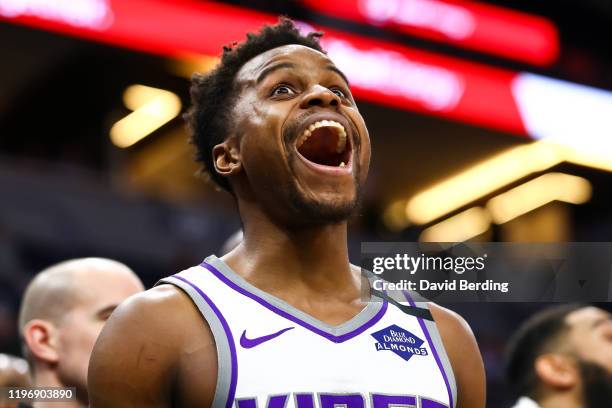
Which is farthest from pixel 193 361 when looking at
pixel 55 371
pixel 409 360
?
pixel 55 371

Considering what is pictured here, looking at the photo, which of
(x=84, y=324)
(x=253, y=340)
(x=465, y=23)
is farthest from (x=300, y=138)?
(x=465, y=23)

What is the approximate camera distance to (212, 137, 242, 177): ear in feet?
8.93

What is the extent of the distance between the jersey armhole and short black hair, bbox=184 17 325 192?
50 centimetres

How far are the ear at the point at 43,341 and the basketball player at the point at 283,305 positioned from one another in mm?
1251

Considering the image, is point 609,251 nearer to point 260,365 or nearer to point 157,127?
point 260,365

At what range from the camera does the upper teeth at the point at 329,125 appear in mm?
2600

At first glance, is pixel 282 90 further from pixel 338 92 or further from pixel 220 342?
pixel 220 342

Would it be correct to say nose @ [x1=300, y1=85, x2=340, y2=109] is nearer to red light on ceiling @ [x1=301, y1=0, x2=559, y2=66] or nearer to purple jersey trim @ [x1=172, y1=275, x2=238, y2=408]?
purple jersey trim @ [x1=172, y1=275, x2=238, y2=408]

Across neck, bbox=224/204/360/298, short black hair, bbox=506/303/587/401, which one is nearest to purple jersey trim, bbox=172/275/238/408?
neck, bbox=224/204/360/298

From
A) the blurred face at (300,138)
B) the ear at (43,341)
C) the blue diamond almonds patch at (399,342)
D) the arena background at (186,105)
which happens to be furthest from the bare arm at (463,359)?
the arena background at (186,105)

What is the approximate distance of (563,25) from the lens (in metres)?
15.5

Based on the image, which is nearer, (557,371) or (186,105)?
(557,371)

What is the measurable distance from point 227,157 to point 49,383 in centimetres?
147

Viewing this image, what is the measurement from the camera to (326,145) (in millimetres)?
2670
